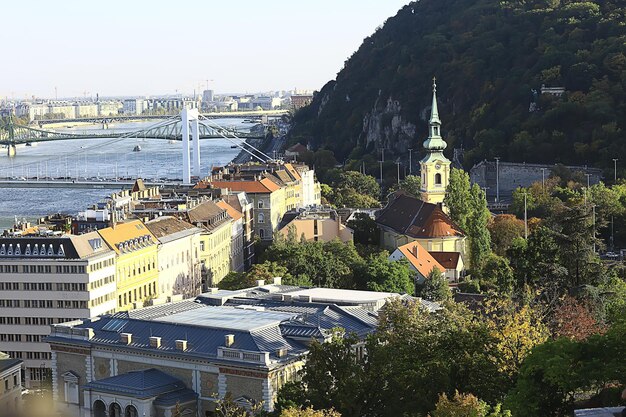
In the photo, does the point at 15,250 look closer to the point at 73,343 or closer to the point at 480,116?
the point at 73,343

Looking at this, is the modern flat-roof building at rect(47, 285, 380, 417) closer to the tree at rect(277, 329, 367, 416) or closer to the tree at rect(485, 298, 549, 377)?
the tree at rect(277, 329, 367, 416)

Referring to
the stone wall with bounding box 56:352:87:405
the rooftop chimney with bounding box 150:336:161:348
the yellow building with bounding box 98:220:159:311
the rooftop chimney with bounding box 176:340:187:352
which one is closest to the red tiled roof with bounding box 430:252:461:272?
the yellow building with bounding box 98:220:159:311

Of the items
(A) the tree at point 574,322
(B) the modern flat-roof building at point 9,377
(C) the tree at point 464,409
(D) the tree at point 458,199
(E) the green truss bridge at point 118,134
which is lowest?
(B) the modern flat-roof building at point 9,377

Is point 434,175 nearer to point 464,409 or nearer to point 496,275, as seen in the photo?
point 496,275

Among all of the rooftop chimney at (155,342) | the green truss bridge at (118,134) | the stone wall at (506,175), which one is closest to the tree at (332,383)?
the rooftop chimney at (155,342)

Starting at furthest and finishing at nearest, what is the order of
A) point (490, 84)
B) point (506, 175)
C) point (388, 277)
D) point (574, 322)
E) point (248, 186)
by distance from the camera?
point (490, 84)
point (506, 175)
point (248, 186)
point (388, 277)
point (574, 322)

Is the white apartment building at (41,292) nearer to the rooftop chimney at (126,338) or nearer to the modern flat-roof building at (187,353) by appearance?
the modern flat-roof building at (187,353)

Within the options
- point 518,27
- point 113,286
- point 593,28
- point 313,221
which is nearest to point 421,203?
point 313,221

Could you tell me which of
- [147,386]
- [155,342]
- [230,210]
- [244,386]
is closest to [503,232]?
[230,210]
